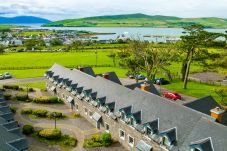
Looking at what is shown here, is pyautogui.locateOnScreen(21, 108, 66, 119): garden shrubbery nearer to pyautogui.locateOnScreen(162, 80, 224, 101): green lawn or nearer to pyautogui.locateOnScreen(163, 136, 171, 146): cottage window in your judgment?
pyautogui.locateOnScreen(163, 136, 171, 146): cottage window

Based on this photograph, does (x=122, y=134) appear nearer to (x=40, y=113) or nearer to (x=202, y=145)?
(x=202, y=145)

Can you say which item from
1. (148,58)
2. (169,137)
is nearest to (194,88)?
(148,58)

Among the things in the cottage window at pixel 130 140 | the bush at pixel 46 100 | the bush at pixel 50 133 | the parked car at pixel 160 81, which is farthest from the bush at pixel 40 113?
the parked car at pixel 160 81

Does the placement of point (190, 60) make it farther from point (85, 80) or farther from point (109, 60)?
point (109, 60)

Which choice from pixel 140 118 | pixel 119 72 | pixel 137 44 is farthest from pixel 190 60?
pixel 140 118

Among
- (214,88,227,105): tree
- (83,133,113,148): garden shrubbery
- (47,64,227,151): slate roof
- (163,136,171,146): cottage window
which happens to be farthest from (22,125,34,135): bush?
(214,88,227,105): tree

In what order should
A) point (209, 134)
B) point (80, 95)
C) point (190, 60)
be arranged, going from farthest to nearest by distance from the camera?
Answer: point (190, 60)
point (80, 95)
point (209, 134)

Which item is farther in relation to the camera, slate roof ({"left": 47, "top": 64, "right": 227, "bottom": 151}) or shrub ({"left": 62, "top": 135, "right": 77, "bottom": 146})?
shrub ({"left": 62, "top": 135, "right": 77, "bottom": 146})
